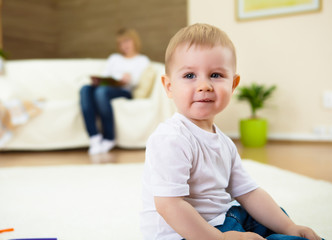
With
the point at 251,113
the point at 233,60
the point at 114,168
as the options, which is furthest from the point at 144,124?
the point at 233,60

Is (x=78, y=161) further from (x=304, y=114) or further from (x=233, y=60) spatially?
(x=304, y=114)

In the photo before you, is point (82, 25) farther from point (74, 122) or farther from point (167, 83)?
point (167, 83)

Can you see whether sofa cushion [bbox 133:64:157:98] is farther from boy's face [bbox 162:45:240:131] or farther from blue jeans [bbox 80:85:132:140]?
boy's face [bbox 162:45:240:131]

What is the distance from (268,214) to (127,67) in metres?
2.57

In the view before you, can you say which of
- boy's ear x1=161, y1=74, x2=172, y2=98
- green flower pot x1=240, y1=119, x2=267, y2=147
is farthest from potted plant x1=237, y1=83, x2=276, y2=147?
boy's ear x1=161, y1=74, x2=172, y2=98

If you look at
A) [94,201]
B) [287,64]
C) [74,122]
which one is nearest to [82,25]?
[74,122]

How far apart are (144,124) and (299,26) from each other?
67.1 inches

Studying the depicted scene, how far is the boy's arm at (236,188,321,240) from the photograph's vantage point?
0.75m

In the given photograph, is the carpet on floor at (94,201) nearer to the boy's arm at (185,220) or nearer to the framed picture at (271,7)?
the boy's arm at (185,220)

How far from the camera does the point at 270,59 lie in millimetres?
3287

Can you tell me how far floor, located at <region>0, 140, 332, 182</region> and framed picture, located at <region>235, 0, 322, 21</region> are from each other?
123 cm

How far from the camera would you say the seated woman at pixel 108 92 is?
2.81m

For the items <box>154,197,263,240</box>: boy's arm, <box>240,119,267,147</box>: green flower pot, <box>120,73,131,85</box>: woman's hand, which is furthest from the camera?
<box>120,73,131,85</box>: woman's hand

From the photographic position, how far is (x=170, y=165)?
0.63m
